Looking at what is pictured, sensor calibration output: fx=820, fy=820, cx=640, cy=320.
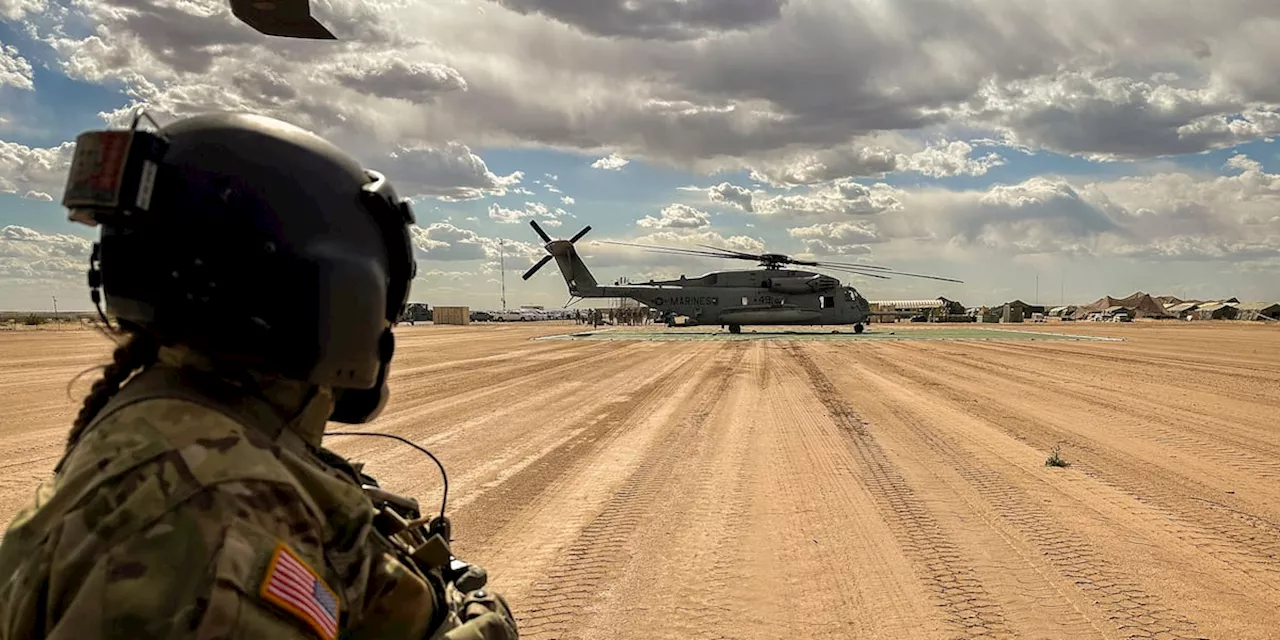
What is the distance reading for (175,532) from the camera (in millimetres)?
1323

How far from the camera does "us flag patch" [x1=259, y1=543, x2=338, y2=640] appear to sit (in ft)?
4.48

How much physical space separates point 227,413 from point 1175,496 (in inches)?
305

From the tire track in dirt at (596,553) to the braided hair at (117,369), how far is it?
2849 mm

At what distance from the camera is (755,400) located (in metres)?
13.9

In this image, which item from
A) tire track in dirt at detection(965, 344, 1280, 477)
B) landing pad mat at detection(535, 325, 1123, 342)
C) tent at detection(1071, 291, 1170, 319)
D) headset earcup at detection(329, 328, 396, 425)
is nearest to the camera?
headset earcup at detection(329, 328, 396, 425)

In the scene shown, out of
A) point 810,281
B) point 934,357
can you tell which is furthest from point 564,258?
point 934,357

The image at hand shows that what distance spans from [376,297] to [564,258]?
4675 cm

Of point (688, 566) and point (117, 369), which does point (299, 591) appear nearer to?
point (117, 369)

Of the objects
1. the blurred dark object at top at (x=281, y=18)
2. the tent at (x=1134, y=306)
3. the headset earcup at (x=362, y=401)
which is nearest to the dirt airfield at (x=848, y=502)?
the headset earcup at (x=362, y=401)

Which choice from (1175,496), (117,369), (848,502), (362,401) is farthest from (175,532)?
(1175,496)

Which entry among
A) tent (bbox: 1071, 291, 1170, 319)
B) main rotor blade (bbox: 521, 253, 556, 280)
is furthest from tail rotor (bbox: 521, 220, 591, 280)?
tent (bbox: 1071, 291, 1170, 319)

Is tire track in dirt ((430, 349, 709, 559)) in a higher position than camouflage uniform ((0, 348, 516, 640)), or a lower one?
lower

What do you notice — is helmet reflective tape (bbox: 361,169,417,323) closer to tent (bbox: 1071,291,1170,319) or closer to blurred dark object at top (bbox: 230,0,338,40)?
blurred dark object at top (bbox: 230,0,338,40)

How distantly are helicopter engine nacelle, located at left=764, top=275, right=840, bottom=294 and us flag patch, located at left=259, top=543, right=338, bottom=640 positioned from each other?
4176 cm
